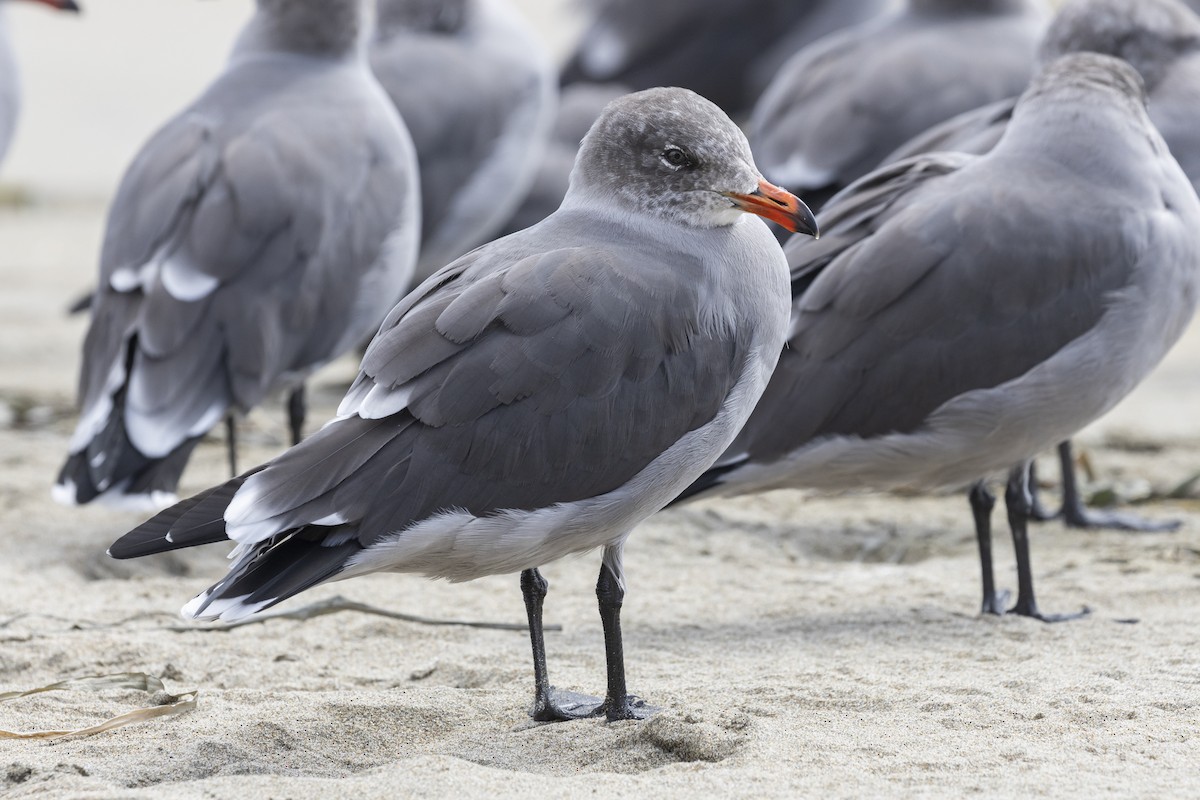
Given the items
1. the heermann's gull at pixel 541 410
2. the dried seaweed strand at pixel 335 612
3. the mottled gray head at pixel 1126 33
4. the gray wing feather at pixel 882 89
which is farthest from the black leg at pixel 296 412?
Result: the mottled gray head at pixel 1126 33

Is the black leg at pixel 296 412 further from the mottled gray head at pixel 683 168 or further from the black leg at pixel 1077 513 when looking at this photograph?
the black leg at pixel 1077 513

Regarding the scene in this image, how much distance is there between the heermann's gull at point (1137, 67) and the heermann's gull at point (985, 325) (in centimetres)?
112

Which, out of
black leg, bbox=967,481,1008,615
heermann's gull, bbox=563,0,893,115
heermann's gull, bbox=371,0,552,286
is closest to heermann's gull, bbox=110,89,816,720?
black leg, bbox=967,481,1008,615

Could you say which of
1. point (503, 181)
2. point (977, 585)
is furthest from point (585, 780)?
point (503, 181)

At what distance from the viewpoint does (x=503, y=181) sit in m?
8.49

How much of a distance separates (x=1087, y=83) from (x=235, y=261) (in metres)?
2.89

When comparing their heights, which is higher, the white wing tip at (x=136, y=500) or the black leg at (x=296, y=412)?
the white wing tip at (x=136, y=500)

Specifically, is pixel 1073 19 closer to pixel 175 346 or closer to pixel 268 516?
pixel 175 346

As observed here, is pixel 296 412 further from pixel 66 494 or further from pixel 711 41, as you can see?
pixel 711 41

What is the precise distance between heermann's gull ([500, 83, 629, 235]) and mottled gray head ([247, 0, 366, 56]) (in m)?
2.08

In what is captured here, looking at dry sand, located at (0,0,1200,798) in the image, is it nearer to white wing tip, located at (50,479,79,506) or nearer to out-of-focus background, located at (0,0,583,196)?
white wing tip, located at (50,479,79,506)

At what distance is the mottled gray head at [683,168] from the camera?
161 inches

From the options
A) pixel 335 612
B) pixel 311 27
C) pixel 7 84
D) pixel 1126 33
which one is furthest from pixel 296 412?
pixel 7 84

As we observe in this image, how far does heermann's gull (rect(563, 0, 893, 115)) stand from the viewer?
465 inches
